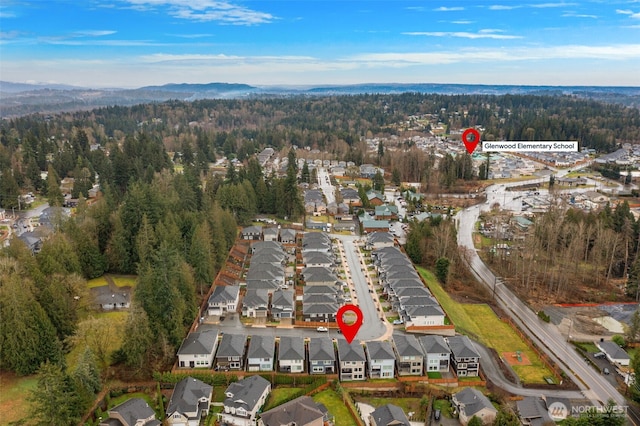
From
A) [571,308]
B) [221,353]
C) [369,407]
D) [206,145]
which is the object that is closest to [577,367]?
[571,308]

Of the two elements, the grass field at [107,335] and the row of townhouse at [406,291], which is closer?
the grass field at [107,335]

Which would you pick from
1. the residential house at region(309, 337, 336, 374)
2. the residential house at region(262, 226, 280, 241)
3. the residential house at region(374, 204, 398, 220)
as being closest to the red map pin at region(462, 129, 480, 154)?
the residential house at region(374, 204, 398, 220)

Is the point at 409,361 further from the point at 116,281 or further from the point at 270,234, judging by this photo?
the point at 116,281

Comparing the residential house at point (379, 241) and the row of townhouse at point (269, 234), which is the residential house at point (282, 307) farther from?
the residential house at point (379, 241)

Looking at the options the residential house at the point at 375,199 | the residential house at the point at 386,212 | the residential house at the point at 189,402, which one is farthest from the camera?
the residential house at the point at 375,199

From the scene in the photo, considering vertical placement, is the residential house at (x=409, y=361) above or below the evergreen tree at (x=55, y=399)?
below

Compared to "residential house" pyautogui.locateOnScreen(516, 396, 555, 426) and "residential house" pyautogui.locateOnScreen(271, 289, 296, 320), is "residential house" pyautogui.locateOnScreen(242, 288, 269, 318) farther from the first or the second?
"residential house" pyautogui.locateOnScreen(516, 396, 555, 426)

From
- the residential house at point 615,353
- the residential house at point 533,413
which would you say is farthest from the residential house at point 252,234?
the residential house at point 615,353

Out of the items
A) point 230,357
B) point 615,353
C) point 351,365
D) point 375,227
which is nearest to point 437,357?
point 351,365
